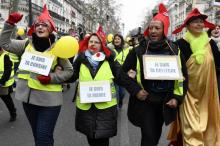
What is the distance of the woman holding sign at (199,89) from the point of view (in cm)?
488

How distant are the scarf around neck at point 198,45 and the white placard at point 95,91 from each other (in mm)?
1170

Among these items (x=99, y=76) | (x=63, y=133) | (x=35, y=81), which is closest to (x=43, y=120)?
(x=35, y=81)

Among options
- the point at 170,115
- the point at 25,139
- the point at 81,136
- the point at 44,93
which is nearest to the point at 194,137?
the point at 170,115

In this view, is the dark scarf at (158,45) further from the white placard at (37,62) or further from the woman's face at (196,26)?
the white placard at (37,62)

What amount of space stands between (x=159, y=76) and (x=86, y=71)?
82cm

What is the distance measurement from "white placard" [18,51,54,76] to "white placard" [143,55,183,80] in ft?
3.50

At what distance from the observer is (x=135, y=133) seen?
22.8 feet

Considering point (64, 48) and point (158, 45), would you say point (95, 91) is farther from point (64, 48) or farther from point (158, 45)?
point (158, 45)

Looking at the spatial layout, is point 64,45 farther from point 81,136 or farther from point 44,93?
point 81,136

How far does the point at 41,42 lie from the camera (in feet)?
14.7

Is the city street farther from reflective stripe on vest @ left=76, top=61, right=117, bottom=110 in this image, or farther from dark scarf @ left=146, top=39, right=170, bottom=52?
dark scarf @ left=146, top=39, right=170, bottom=52

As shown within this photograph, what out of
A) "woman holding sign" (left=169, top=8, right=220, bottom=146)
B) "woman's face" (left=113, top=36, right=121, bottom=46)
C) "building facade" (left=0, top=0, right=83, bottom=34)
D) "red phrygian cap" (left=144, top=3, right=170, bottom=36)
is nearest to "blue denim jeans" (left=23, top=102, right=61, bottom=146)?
"red phrygian cap" (left=144, top=3, right=170, bottom=36)

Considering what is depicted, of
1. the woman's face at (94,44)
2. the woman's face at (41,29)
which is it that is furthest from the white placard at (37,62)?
the woman's face at (94,44)

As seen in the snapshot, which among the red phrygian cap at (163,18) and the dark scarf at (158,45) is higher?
the red phrygian cap at (163,18)
